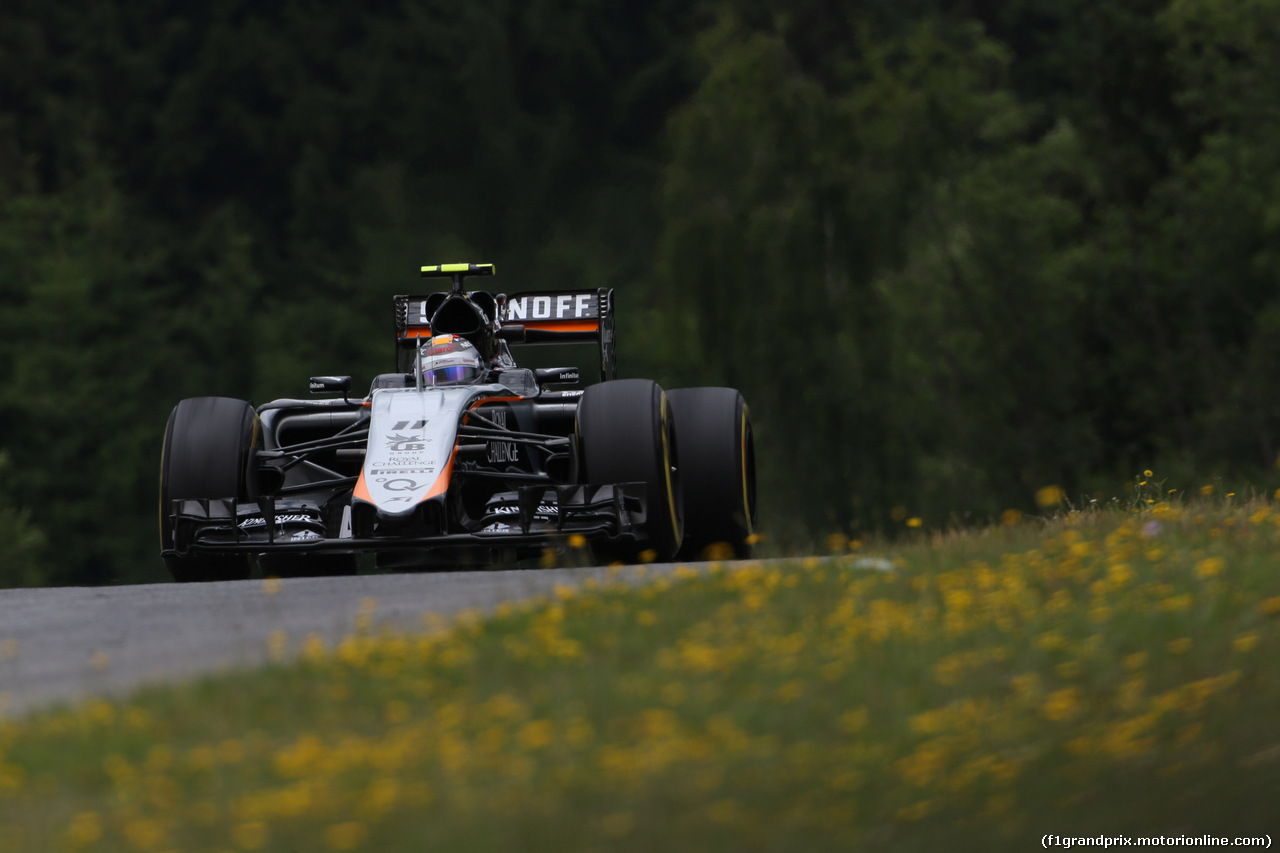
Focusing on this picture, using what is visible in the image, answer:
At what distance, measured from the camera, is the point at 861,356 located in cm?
3556

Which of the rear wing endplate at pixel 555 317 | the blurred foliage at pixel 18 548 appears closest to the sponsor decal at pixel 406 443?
Result: the rear wing endplate at pixel 555 317

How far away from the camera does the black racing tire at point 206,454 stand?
12672 millimetres

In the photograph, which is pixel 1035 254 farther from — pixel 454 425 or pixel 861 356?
pixel 454 425

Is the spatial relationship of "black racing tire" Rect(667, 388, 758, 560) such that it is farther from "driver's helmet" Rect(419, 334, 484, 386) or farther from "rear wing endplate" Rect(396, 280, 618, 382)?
"rear wing endplate" Rect(396, 280, 618, 382)

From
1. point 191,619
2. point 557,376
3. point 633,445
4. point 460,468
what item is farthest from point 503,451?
point 191,619

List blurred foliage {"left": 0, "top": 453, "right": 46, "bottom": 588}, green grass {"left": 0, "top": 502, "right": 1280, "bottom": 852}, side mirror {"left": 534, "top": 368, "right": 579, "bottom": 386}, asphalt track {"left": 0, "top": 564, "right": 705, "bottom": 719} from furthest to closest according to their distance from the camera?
1. blurred foliage {"left": 0, "top": 453, "right": 46, "bottom": 588}
2. side mirror {"left": 534, "top": 368, "right": 579, "bottom": 386}
3. asphalt track {"left": 0, "top": 564, "right": 705, "bottom": 719}
4. green grass {"left": 0, "top": 502, "right": 1280, "bottom": 852}

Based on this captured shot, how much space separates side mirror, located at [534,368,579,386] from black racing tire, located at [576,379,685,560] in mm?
2493

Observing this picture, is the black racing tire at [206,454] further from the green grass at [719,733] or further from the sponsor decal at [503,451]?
the green grass at [719,733]

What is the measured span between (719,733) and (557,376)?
9.31m

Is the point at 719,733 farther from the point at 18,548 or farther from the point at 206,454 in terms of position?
the point at 18,548

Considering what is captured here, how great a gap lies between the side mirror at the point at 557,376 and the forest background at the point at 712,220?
15240 millimetres

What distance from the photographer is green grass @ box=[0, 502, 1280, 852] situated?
5.29 metres

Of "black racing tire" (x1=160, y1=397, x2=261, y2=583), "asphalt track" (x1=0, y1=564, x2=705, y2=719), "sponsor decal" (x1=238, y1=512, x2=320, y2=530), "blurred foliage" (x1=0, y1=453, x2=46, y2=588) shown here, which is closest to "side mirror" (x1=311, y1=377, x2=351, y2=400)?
"black racing tire" (x1=160, y1=397, x2=261, y2=583)

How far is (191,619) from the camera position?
866 cm
